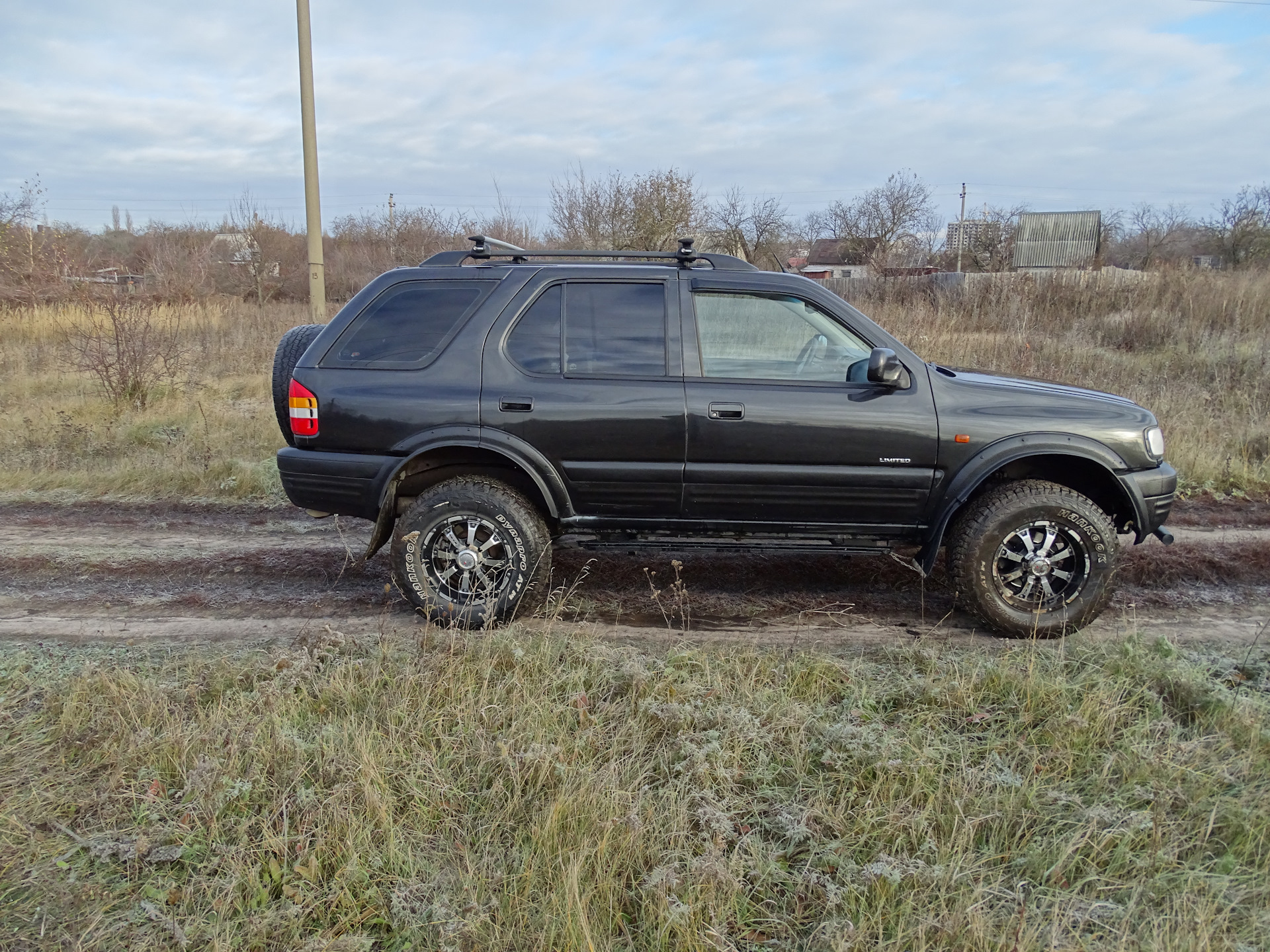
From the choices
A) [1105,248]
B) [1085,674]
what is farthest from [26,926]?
[1105,248]

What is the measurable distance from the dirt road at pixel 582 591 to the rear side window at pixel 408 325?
136cm

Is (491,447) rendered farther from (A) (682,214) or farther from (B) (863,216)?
(B) (863,216)

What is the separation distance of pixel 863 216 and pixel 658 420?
1077 inches

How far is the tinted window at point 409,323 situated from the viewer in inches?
168

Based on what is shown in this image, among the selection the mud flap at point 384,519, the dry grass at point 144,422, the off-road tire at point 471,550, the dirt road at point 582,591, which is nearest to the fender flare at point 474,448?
the mud flap at point 384,519

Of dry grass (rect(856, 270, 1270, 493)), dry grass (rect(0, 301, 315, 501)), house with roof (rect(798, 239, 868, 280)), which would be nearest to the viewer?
dry grass (rect(0, 301, 315, 501))

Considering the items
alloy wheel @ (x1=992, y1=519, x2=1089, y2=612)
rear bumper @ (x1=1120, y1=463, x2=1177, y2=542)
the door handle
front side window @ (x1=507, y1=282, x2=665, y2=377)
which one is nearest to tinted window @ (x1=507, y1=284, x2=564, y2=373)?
front side window @ (x1=507, y1=282, x2=665, y2=377)

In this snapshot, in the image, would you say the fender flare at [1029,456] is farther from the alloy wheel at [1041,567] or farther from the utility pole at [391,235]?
the utility pole at [391,235]

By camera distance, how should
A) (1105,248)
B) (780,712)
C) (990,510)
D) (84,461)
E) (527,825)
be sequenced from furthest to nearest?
(1105,248), (84,461), (990,510), (780,712), (527,825)

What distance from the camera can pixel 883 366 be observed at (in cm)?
396

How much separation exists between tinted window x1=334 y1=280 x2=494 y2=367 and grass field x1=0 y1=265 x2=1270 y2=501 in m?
3.30

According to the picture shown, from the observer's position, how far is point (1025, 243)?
27906 mm

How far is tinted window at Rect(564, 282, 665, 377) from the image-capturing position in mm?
4234

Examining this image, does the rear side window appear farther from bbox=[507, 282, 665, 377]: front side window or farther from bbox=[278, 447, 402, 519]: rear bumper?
bbox=[278, 447, 402, 519]: rear bumper
